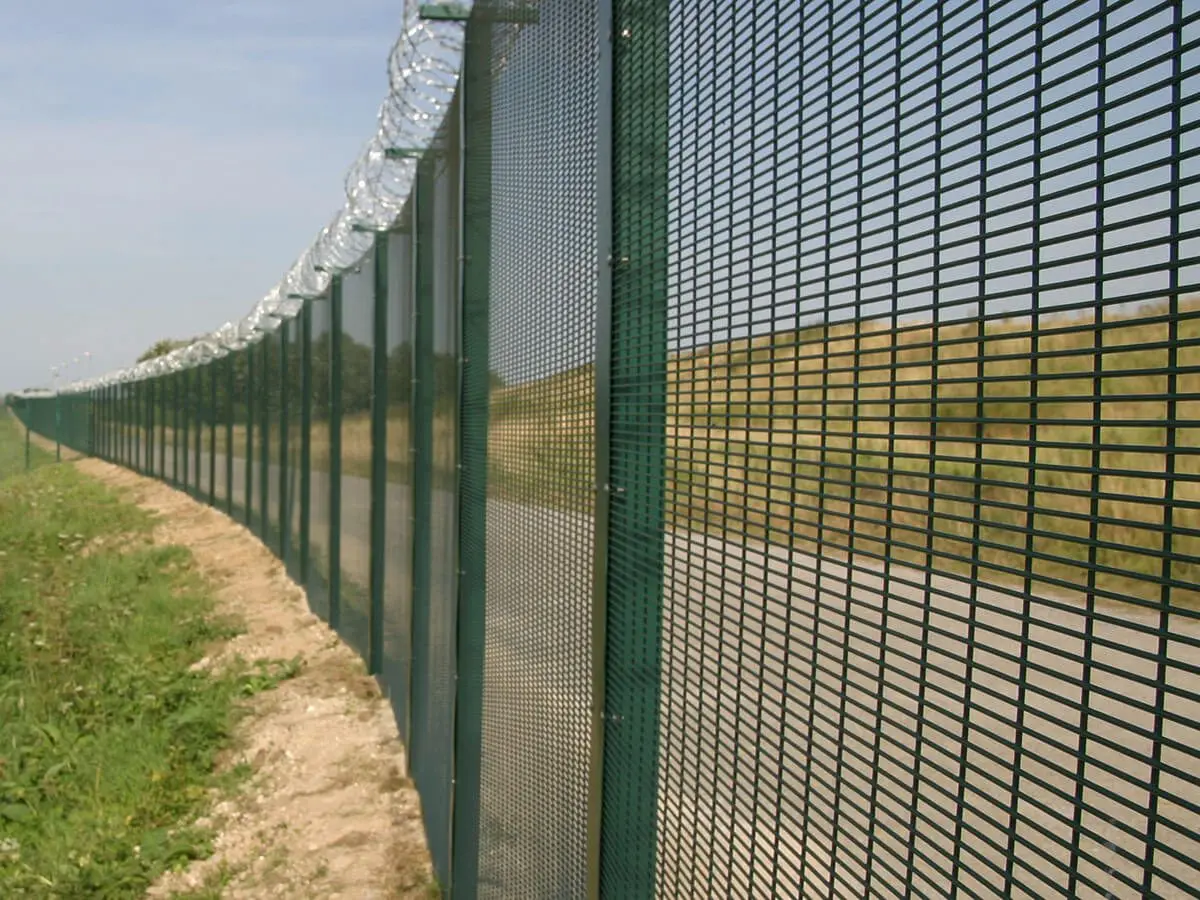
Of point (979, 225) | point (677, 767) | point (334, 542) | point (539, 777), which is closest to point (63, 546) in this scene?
point (334, 542)

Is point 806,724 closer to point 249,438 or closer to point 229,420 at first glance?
point 249,438

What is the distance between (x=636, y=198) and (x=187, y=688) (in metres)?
6.66

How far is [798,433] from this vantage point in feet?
4.93

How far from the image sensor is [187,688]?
789 cm

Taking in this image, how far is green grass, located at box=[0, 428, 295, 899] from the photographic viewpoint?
5.41m

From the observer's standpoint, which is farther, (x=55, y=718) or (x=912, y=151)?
(x=55, y=718)

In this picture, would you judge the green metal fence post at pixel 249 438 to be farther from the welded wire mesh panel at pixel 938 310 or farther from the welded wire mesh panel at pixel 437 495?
the welded wire mesh panel at pixel 938 310

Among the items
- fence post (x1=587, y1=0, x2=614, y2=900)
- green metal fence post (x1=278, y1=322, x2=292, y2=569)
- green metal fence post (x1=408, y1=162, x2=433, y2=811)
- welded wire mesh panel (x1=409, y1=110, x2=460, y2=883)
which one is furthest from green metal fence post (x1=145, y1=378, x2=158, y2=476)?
fence post (x1=587, y1=0, x2=614, y2=900)

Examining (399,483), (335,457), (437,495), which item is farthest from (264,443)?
(437,495)

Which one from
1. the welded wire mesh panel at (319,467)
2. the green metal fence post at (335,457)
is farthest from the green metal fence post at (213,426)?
the green metal fence post at (335,457)

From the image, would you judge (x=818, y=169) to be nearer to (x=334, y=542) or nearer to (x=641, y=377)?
(x=641, y=377)

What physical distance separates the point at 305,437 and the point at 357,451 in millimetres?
3085

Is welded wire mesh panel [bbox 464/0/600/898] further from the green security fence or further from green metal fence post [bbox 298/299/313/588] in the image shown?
green metal fence post [bbox 298/299/313/588]

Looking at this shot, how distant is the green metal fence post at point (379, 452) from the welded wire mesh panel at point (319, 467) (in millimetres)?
2005
